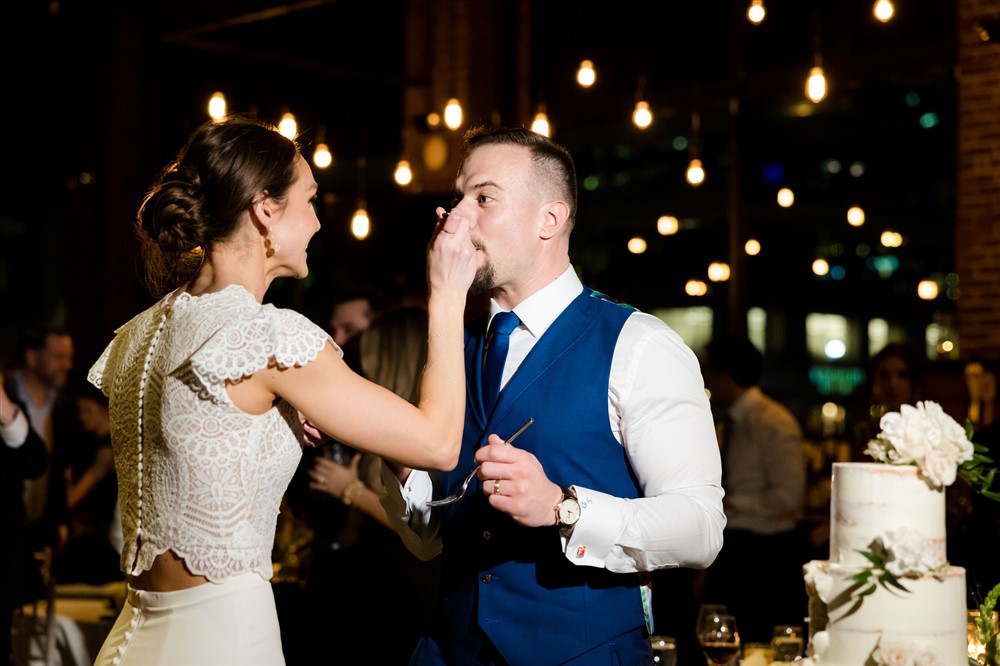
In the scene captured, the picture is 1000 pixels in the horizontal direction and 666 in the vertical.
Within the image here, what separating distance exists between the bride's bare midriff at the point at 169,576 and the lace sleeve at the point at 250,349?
0.94ft

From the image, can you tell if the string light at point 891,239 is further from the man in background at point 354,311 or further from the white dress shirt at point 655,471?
the white dress shirt at point 655,471

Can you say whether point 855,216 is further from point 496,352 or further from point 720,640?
point 496,352

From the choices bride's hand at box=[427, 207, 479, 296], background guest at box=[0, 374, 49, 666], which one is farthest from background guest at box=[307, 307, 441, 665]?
bride's hand at box=[427, 207, 479, 296]

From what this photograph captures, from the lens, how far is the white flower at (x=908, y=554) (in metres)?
1.80

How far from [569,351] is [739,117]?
250 inches

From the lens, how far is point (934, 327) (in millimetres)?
7219

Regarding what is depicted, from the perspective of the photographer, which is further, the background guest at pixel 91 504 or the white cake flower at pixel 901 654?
the background guest at pixel 91 504

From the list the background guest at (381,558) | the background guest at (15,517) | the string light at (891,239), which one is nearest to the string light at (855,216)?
the string light at (891,239)

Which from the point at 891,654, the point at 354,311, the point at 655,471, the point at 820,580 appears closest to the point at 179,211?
the point at 655,471

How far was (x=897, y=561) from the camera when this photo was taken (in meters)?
1.81

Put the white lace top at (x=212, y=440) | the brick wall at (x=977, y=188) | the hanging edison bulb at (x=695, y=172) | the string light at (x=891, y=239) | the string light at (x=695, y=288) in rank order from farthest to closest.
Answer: the string light at (x=695, y=288)
the hanging edison bulb at (x=695, y=172)
the string light at (x=891, y=239)
the brick wall at (x=977, y=188)
the white lace top at (x=212, y=440)

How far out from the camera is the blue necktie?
7.54 feet

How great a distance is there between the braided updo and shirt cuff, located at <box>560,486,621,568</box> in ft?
2.47

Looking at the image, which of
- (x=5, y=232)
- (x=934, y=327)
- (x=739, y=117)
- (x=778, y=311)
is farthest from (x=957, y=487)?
(x=5, y=232)
